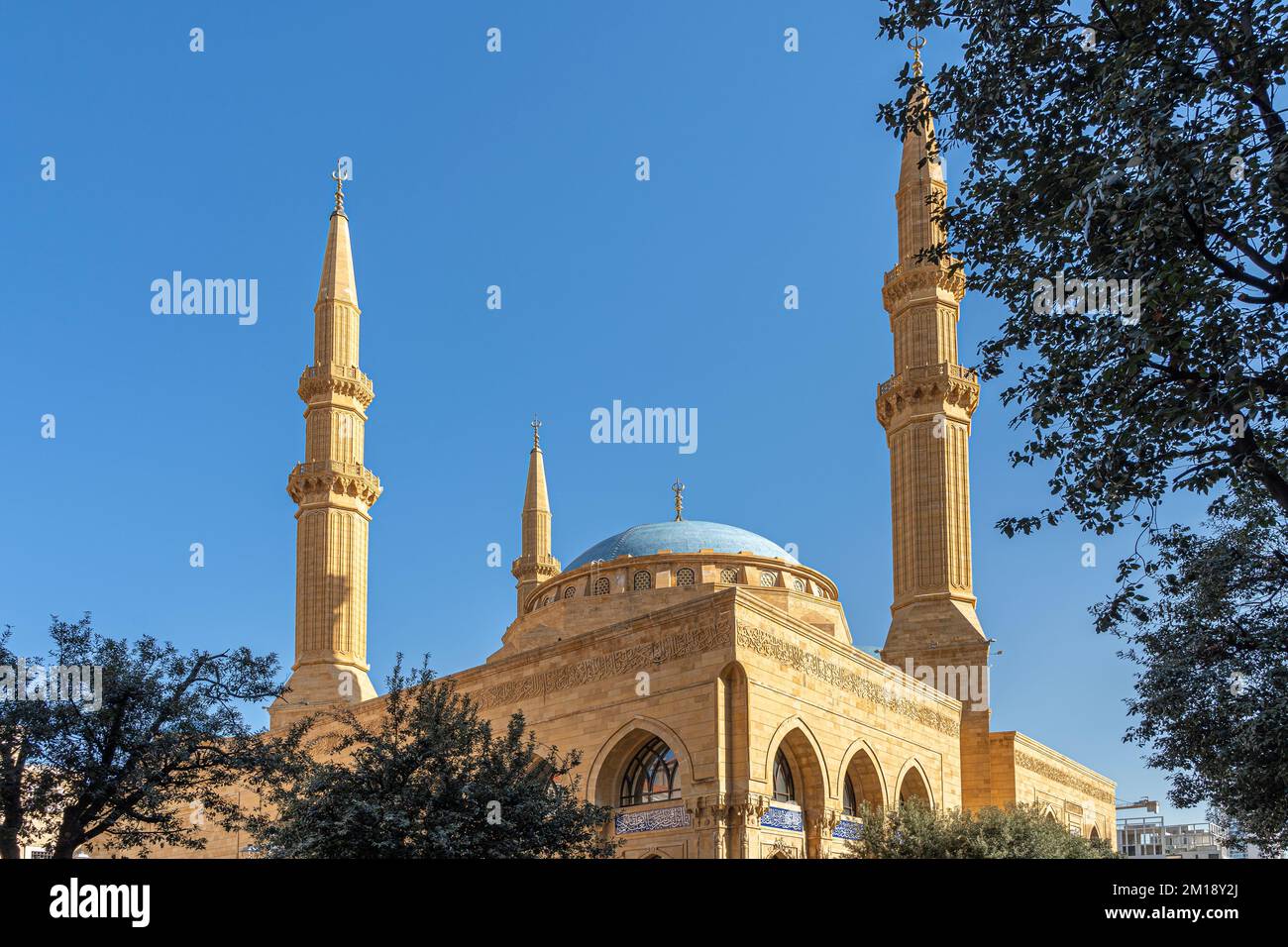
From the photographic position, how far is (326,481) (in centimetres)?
3219

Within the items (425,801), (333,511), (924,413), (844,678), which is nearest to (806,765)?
(844,678)

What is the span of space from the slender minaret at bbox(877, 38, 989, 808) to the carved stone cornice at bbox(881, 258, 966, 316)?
26 mm

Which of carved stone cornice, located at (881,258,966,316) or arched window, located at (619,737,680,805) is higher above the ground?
carved stone cornice, located at (881,258,966,316)

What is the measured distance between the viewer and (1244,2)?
341 inches

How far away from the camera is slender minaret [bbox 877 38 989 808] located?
1039 inches

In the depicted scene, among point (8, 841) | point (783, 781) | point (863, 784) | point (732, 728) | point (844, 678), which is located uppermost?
point (844, 678)

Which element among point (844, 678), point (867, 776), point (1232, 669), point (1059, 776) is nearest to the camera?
point (1232, 669)

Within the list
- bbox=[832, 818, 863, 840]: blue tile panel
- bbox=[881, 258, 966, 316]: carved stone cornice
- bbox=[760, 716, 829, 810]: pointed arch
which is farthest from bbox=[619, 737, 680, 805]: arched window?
bbox=[881, 258, 966, 316]: carved stone cornice

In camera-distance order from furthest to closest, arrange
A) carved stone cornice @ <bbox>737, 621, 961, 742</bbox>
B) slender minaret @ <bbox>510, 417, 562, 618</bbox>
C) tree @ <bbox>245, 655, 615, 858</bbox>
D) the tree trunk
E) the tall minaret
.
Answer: slender minaret @ <bbox>510, 417, 562, 618</bbox>, the tall minaret, carved stone cornice @ <bbox>737, 621, 961, 742</bbox>, tree @ <bbox>245, 655, 615, 858</bbox>, the tree trunk

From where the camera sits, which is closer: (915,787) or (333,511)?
(915,787)

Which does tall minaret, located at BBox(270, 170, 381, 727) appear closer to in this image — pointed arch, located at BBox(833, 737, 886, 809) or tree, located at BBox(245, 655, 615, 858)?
pointed arch, located at BBox(833, 737, 886, 809)

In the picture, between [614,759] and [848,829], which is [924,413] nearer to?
[848,829]

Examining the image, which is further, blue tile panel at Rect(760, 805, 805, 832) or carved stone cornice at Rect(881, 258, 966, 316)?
carved stone cornice at Rect(881, 258, 966, 316)

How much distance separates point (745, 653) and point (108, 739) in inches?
372
